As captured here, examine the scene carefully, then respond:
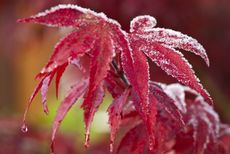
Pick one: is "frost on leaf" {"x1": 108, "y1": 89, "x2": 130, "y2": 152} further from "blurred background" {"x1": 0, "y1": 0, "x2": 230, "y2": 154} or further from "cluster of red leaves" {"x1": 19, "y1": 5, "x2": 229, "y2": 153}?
"blurred background" {"x1": 0, "y1": 0, "x2": 230, "y2": 154}

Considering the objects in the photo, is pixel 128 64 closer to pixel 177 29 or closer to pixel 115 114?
pixel 115 114

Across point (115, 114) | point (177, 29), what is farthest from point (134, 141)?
point (177, 29)

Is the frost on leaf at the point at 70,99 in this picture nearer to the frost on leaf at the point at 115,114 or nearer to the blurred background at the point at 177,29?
the frost on leaf at the point at 115,114

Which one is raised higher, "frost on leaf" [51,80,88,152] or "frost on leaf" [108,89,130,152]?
"frost on leaf" [51,80,88,152]

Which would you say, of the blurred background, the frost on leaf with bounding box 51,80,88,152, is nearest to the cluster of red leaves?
the frost on leaf with bounding box 51,80,88,152

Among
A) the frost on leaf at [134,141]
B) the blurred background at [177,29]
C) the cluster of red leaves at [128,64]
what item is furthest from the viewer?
the blurred background at [177,29]

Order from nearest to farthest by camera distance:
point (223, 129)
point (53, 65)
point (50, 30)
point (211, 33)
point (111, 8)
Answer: point (53, 65), point (223, 129), point (111, 8), point (211, 33), point (50, 30)

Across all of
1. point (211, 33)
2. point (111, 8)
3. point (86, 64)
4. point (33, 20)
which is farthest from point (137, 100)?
point (86, 64)

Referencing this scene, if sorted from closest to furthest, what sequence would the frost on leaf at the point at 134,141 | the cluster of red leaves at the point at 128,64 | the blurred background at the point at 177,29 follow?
the cluster of red leaves at the point at 128,64
the frost on leaf at the point at 134,141
the blurred background at the point at 177,29

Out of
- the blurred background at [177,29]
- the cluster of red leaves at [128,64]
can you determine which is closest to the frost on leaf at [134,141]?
the cluster of red leaves at [128,64]

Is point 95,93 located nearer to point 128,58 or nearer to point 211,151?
point 128,58

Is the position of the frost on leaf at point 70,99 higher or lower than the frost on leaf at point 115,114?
higher
